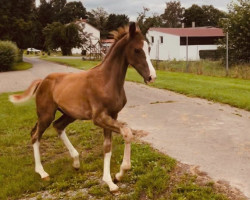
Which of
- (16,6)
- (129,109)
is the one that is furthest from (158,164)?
(16,6)

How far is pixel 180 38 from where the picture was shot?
143ft

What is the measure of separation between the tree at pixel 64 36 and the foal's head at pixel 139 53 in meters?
42.6

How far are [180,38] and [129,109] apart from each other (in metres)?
35.9

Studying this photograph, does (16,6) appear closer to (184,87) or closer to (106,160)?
(184,87)

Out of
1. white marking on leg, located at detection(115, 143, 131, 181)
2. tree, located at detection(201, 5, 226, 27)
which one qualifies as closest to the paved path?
white marking on leg, located at detection(115, 143, 131, 181)

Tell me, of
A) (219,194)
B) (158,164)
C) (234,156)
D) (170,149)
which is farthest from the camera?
(170,149)

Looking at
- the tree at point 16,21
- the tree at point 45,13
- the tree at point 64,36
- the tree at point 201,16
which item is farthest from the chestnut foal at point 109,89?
the tree at point 201,16

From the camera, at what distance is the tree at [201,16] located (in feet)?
290

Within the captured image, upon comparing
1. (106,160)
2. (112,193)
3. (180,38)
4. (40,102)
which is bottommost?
(112,193)

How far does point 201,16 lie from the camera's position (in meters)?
88.3

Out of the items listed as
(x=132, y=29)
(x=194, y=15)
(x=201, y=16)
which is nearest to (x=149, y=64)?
(x=132, y=29)

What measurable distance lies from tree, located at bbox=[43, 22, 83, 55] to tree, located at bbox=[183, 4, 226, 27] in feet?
153

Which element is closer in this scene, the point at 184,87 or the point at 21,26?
the point at 184,87

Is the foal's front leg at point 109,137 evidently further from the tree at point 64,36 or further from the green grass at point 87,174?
the tree at point 64,36
